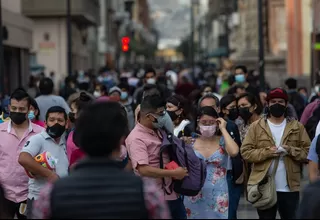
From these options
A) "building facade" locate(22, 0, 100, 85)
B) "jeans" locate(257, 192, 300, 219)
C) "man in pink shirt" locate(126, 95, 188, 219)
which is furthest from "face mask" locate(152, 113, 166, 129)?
"building facade" locate(22, 0, 100, 85)

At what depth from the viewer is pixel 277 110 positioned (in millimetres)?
9219

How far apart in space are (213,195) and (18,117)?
197 cm

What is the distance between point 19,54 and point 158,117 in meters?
27.3

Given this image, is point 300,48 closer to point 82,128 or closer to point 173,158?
point 173,158

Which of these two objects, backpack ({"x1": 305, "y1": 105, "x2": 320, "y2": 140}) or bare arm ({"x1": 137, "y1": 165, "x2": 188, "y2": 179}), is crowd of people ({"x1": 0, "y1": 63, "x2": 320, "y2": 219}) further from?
backpack ({"x1": 305, "y1": 105, "x2": 320, "y2": 140})

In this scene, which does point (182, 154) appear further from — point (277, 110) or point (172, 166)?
point (277, 110)

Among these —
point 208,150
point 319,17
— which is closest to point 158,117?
point 208,150

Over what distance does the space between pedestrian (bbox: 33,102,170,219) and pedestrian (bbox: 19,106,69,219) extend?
3.45m

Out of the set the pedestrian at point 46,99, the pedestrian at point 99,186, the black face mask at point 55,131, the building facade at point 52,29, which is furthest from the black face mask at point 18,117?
the building facade at point 52,29

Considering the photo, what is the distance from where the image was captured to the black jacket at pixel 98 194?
4125 millimetres

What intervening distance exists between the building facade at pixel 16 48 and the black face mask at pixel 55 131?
23188mm

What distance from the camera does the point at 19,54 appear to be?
3447 cm

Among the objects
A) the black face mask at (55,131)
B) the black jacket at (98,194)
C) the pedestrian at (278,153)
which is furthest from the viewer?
the pedestrian at (278,153)

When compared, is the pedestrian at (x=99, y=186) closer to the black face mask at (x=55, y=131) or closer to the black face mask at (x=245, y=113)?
the black face mask at (x=55, y=131)
